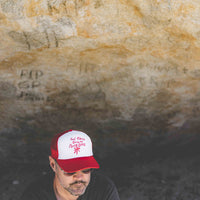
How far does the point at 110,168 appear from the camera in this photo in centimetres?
206

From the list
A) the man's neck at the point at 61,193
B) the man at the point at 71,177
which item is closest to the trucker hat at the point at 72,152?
the man at the point at 71,177

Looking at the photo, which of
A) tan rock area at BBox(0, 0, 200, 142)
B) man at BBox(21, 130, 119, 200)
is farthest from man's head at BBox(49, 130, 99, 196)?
tan rock area at BBox(0, 0, 200, 142)

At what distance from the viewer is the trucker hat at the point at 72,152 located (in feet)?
3.48

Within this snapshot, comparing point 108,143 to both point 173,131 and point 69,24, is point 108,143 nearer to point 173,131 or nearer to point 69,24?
point 173,131

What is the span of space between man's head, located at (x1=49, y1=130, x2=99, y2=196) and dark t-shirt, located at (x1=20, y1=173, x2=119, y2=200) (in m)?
0.08

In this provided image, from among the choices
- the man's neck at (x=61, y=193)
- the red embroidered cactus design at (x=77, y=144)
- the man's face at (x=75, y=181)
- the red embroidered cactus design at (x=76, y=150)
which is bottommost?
the man's neck at (x=61, y=193)

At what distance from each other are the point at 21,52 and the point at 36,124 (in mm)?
592

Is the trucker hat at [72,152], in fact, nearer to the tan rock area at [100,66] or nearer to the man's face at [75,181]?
the man's face at [75,181]

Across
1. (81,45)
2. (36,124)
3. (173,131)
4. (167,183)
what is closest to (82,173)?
(81,45)

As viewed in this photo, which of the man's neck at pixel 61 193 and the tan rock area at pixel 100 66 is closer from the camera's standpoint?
the man's neck at pixel 61 193

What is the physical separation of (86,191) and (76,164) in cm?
19

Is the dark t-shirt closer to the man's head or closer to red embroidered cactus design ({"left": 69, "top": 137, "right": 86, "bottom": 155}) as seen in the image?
the man's head

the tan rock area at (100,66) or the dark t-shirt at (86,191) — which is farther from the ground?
the tan rock area at (100,66)

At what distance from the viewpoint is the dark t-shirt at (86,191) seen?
43.9 inches
